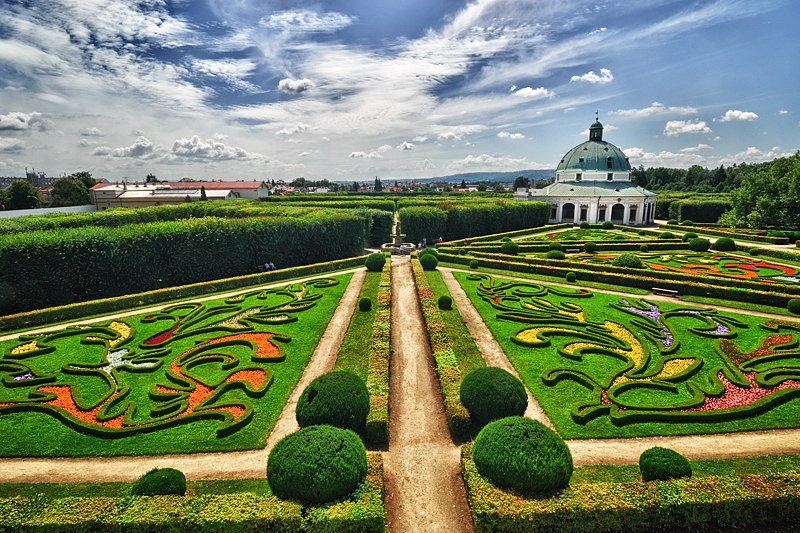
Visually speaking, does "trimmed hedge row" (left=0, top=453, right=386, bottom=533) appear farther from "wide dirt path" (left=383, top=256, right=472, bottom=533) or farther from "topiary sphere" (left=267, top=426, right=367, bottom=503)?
"wide dirt path" (left=383, top=256, right=472, bottom=533)

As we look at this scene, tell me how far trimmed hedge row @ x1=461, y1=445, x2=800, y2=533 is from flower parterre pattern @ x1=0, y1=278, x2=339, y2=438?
891cm

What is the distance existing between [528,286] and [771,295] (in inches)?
548

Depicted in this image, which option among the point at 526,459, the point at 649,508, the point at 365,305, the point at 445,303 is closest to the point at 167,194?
the point at 365,305

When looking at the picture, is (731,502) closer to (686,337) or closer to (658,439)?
(658,439)

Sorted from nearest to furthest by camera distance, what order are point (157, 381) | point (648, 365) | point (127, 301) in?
point (157, 381), point (648, 365), point (127, 301)

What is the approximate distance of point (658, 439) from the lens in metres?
12.1

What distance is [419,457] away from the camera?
1164cm

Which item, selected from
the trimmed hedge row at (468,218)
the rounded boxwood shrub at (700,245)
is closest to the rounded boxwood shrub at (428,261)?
the trimmed hedge row at (468,218)

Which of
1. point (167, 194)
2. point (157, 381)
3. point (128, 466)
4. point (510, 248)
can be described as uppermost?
point (167, 194)

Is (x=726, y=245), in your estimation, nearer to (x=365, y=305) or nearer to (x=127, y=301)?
(x=365, y=305)

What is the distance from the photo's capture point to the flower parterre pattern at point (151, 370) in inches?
529

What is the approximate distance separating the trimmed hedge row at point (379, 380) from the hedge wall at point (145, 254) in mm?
17839

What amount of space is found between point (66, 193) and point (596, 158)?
370 ft

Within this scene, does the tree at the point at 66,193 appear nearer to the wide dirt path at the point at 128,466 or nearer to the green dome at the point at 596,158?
the wide dirt path at the point at 128,466
